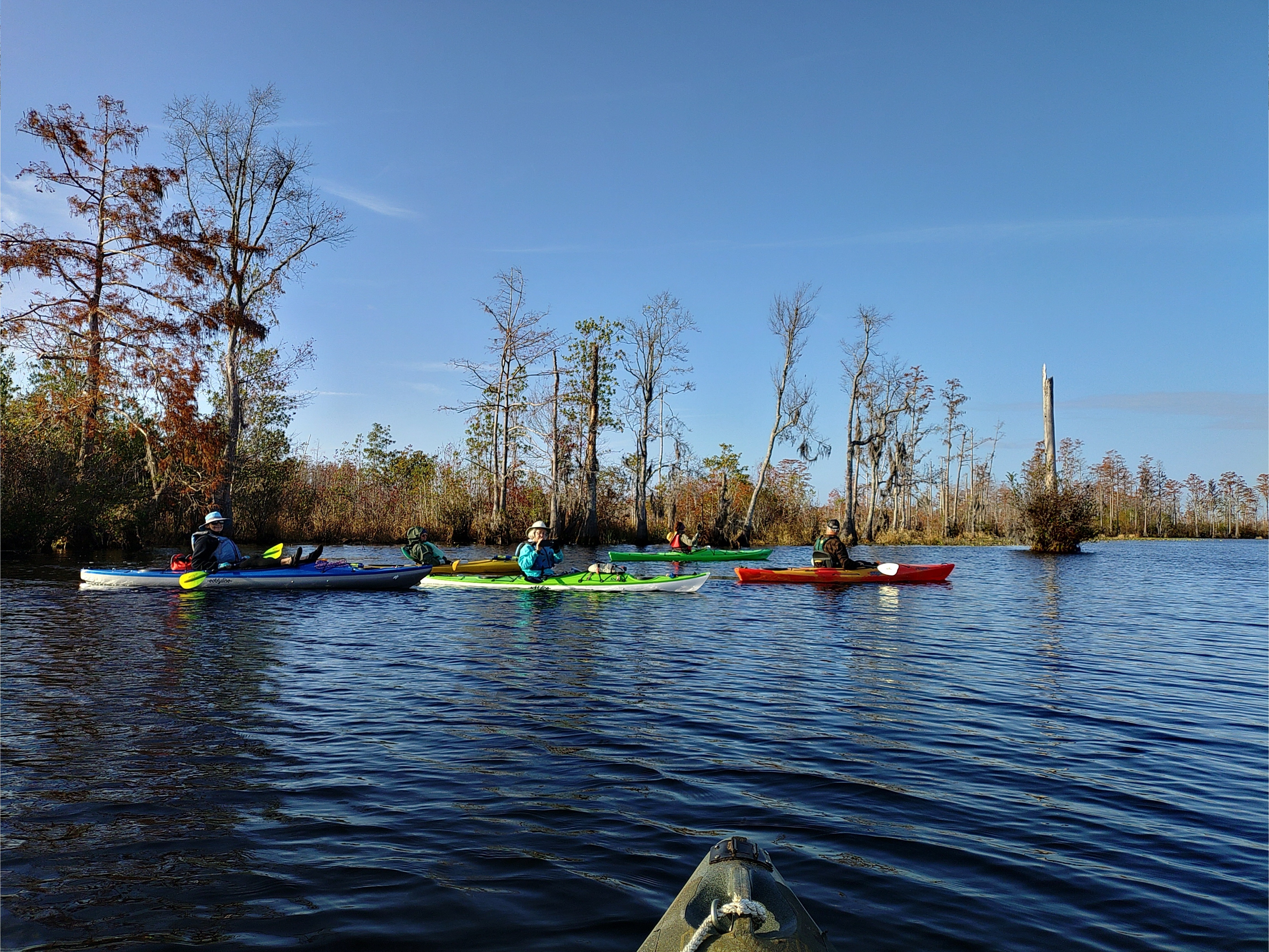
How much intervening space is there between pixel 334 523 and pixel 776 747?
88.6ft

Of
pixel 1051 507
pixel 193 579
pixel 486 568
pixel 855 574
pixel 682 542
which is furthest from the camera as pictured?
pixel 1051 507

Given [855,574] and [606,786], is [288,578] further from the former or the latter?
[606,786]

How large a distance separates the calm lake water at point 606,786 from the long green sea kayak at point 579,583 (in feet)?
16.4

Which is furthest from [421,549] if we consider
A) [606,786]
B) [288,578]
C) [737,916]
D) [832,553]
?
[737,916]

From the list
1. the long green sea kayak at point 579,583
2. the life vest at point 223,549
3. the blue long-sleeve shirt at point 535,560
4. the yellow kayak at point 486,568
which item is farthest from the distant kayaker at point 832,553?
the life vest at point 223,549

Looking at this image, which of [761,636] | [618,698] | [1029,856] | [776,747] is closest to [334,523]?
[761,636]

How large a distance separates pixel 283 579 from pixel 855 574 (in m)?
12.0

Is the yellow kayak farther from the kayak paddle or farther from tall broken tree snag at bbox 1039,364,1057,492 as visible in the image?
tall broken tree snag at bbox 1039,364,1057,492

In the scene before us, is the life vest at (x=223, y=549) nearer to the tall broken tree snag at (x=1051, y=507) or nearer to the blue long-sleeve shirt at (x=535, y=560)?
the blue long-sleeve shirt at (x=535, y=560)

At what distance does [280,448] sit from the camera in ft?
103

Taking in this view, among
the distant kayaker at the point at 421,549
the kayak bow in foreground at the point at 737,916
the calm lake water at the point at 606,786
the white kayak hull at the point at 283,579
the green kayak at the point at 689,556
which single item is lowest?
the calm lake water at the point at 606,786

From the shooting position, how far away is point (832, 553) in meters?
17.6

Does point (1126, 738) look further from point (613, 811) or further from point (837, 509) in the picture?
point (837, 509)

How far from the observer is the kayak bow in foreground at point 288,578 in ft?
47.4
